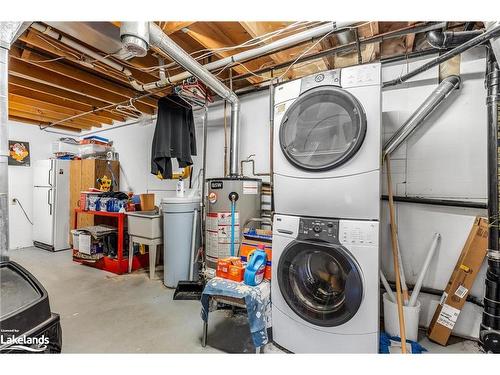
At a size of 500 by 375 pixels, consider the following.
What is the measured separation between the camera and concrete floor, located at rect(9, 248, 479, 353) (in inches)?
73.8

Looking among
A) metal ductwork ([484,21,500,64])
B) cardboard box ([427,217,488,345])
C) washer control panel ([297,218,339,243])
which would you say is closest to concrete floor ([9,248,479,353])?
cardboard box ([427,217,488,345])

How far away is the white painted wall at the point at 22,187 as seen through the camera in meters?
4.82

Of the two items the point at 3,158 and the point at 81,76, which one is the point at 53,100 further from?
the point at 3,158

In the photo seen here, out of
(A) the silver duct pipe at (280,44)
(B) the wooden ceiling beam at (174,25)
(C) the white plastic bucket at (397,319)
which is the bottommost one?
(C) the white plastic bucket at (397,319)

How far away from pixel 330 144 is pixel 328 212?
0.48 m

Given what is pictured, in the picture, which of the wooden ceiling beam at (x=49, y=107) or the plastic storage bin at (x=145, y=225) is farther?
the wooden ceiling beam at (x=49, y=107)

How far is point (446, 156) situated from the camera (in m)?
2.08

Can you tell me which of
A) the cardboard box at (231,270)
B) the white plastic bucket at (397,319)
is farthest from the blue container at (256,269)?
the white plastic bucket at (397,319)

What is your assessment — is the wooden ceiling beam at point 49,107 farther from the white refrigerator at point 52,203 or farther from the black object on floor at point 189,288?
the black object on floor at point 189,288

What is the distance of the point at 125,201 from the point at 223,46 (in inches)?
104

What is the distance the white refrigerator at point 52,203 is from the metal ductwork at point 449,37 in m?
5.82

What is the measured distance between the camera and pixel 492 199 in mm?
1731

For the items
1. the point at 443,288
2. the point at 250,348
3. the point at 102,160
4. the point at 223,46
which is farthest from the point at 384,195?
the point at 102,160

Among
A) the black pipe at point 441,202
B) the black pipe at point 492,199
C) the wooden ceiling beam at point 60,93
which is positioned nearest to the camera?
the black pipe at point 492,199
